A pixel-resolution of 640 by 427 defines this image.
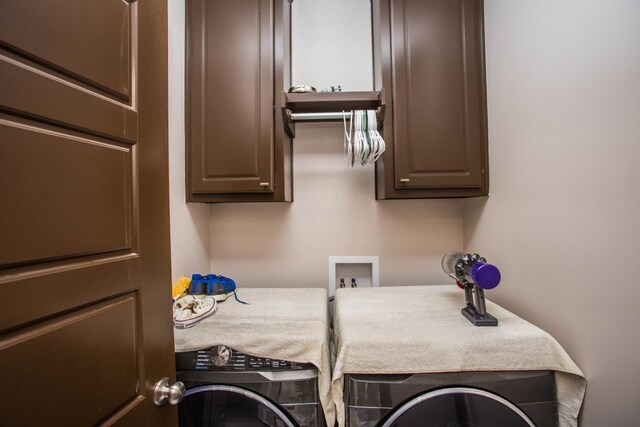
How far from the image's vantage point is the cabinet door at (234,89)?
1.14 metres

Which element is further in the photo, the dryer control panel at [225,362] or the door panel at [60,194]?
the dryer control panel at [225,362]

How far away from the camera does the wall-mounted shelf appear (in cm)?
117

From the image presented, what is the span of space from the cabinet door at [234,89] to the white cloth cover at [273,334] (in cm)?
60

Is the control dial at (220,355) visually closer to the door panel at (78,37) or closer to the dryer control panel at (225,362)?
the dryer control panel at (225,362)

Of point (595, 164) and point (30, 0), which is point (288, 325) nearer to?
point (30, 0)

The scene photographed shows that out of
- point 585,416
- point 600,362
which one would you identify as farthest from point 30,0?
point 585,416

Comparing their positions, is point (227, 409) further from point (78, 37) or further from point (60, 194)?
point (78, 37)

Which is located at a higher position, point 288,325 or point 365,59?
point 365,59

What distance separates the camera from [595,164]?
73 centimetres

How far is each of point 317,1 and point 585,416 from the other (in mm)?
2414

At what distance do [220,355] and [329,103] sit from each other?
1235 mm

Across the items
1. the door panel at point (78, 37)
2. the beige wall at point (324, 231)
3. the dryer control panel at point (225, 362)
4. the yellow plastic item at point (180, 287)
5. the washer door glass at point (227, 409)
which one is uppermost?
the door panel at point (78, 37)

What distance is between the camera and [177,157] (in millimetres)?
1144

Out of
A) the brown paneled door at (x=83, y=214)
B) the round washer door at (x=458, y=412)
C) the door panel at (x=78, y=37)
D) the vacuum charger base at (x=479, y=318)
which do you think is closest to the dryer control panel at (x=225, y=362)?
the brown paneled door at (x=83, y=214)
